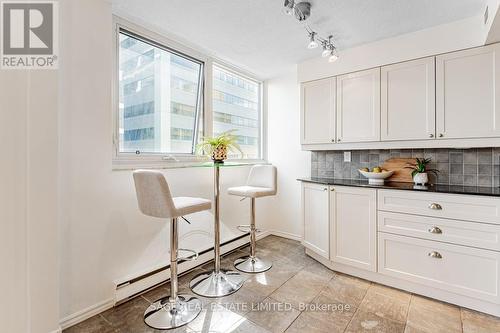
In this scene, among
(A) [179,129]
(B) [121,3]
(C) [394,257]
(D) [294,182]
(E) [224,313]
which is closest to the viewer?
(E) [224,313]

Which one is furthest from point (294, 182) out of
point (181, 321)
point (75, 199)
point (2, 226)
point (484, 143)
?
point (2, 226)

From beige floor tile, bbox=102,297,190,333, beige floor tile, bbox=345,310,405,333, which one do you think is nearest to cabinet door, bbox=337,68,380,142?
beige floor tile, bbox=345,310,405,333

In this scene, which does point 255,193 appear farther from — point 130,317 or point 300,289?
point 130,317

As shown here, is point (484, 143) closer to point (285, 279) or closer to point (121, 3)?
point (285, 279)

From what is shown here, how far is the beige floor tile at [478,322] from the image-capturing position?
169cm

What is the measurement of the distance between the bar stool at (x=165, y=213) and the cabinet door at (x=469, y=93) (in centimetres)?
241

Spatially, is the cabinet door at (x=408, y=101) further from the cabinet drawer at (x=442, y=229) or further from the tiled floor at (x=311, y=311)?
the tiled floor at (x=311, y=311)

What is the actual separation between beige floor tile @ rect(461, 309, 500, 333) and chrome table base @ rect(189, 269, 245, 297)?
1.79 m

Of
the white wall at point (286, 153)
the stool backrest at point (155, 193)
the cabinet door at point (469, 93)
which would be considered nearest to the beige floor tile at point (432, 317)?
the cabinet door at point (469, 93)

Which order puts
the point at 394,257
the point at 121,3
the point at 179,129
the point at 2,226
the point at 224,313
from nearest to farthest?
the point at 2,226 → the point at 224,313 → the point at 121,3 → the point at 394,257 → the point at 179,129

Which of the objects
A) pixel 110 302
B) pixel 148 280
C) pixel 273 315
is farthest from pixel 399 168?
pixel 110 302

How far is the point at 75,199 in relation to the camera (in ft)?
5.83

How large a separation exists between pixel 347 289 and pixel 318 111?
2057mm

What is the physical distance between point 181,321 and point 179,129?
1890 mm
